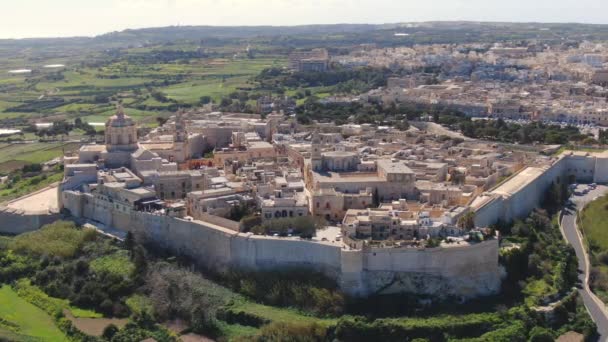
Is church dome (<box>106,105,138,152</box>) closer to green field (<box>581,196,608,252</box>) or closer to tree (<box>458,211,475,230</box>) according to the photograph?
tree (<box>458,211,475,230</box>)

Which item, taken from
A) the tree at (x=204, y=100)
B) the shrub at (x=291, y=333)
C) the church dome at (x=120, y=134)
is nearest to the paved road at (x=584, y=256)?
the shrub at (x=291, y=333)

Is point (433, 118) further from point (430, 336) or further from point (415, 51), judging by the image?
point (415, 51)

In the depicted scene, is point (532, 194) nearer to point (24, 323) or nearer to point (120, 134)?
point (120, 134)

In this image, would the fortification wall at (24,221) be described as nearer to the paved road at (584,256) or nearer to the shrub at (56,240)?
the shrub at (56,240)

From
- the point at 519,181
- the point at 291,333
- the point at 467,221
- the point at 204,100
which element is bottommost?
the point at 291,333

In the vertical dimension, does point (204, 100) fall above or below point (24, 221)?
above

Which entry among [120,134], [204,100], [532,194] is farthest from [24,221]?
[204,100]

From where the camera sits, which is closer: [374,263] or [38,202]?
[374,263]
